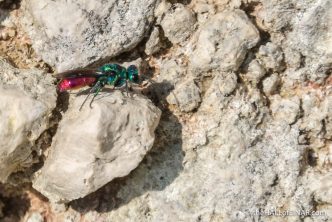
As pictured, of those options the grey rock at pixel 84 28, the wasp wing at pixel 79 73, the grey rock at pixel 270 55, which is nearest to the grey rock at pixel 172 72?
the grey rock at pixel 84 28

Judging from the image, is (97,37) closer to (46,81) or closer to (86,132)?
(46,81)

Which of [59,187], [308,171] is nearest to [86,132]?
[59,187]

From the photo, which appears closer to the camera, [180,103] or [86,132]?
[86,132]

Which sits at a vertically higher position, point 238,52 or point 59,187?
point 238,52

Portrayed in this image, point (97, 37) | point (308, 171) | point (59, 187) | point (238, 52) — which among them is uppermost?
point (97, 37)

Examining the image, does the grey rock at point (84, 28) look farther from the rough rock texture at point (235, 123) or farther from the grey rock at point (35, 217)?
the grey rock at point (35, 217)

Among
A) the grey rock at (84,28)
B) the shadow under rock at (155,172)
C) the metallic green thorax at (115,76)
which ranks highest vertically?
the grey rock at (84,28)

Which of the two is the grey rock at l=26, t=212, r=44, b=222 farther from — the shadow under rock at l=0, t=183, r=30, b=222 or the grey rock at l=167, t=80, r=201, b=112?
the grey rock at l=167, t=80, r=201, b=112

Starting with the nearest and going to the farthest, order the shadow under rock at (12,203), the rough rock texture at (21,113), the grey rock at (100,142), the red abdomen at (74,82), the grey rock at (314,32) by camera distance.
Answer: the grey rock at (100,142), the rough rock texture at (21,113), the red abdomen at (74,82), the grey rock at (314,32), the shadow under rock at (12,203)
